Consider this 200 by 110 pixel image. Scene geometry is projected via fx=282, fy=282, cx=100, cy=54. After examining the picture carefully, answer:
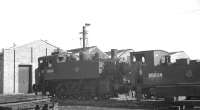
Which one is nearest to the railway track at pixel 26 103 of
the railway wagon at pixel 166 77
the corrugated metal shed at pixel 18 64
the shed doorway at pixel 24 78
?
the railway wagon at pixel 166 77

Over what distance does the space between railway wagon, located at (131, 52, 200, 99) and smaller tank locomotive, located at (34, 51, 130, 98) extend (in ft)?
4.56

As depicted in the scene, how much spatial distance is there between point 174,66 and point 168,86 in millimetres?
1370

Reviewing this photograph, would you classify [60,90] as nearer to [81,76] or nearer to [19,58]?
[81,76]

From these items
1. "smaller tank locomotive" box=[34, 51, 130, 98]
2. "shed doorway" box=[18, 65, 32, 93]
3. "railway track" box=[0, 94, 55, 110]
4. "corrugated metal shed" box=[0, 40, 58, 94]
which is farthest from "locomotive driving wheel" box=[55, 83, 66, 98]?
"railway track" box=[0, 94, 55, 110]

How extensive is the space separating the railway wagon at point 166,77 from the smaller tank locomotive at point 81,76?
139 centimetres

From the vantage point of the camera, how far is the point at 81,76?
23.7m

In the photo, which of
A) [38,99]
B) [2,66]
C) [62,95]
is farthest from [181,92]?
[2,66]

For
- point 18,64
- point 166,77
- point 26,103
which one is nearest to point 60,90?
point 166,77

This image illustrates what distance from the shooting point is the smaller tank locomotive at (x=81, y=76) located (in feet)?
72.1

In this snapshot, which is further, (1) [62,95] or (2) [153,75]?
(1) [62,95]

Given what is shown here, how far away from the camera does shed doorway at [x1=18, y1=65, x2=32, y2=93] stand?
1442 inches

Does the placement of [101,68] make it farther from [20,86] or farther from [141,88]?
[20,86]

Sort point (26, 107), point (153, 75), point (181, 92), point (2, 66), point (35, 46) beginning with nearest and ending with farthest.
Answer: point (26, 107) → point (181, 92) → point (153, 75) → point (2, 66) → point (35, 46)

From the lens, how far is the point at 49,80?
26.6m
